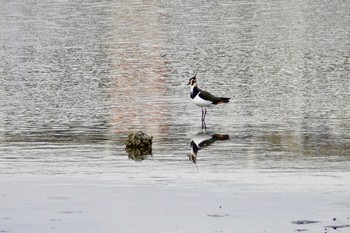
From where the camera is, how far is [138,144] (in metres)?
25.0

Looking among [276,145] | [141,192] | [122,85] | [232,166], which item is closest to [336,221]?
[141,192]

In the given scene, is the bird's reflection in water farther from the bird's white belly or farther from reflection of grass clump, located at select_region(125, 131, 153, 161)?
the bird's white belly

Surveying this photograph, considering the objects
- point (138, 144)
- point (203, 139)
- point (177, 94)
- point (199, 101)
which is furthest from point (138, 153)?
point (177, 94)

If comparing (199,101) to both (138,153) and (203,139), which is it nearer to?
(203,139)

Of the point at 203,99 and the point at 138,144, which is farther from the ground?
the point at 203,99

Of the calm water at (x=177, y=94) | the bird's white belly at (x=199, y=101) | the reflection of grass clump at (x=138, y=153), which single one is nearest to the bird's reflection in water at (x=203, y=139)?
the calm water at (x=177, y=94)

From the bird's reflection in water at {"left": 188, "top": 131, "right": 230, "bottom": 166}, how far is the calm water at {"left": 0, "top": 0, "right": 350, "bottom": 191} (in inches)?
8.5

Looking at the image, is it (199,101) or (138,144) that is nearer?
(138,144)

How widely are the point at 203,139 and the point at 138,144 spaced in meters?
1.91

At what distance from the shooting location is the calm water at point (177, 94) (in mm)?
23172

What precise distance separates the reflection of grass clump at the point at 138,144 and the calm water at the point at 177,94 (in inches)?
6.7

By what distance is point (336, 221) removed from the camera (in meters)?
17.5

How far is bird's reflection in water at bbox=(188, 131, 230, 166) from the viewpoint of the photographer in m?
25.3

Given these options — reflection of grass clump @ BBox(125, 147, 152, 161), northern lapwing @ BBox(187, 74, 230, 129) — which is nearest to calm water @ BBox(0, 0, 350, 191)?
reflection of grass clump @ BBox(125, 147, 152, 161)
